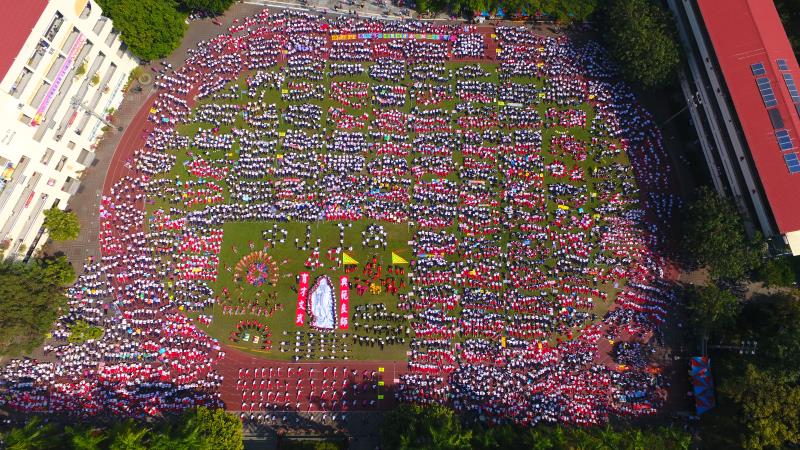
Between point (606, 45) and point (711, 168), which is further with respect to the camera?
point (606, 45)

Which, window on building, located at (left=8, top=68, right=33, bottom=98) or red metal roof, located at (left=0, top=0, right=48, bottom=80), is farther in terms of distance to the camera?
window on building, located at (left=8, top=68, right=33, bottom=98)

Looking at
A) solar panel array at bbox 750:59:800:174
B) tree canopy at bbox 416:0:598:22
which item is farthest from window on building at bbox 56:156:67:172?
solar panel array at bbox 750:59:800:174

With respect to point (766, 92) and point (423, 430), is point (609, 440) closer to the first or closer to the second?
point (423, 430)

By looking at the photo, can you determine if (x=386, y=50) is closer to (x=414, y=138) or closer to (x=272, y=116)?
(x=414, y=138)

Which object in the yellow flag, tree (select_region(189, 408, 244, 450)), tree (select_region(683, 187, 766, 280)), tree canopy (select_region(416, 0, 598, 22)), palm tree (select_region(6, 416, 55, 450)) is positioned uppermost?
tree canopy (select_region(416, 0, 598, 22))

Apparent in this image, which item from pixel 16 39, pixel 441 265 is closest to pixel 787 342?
pixel 441 265

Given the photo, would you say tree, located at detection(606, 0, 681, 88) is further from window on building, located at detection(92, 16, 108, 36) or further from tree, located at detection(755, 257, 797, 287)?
window on building, located at detection(92, 16, 108, 36)
